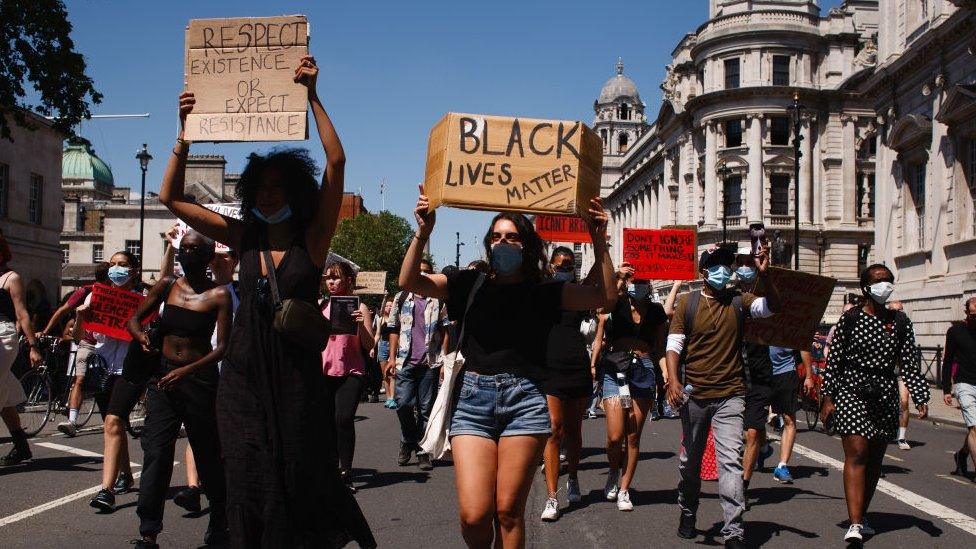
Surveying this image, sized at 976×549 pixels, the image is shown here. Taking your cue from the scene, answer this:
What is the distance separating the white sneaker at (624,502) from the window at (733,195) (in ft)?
203

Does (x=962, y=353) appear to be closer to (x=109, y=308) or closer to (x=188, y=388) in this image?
(x=188, y=388)

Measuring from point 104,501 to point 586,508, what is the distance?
3.71m

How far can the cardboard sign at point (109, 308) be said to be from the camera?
34.2ft

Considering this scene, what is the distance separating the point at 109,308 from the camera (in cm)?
1052

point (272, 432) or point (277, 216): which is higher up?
point (277, 216)

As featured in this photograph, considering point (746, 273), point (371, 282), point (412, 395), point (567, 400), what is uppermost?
point (371, 282)

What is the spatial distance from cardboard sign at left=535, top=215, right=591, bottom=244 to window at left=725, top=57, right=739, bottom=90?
5981cm

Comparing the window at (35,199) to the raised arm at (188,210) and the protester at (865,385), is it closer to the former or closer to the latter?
the protester at (865,385)

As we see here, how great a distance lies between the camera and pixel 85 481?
9.32m

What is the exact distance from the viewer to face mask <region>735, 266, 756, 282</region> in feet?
27.8

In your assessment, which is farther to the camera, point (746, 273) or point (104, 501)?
point (746, 273)

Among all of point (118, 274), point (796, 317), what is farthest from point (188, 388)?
point (796, 317)

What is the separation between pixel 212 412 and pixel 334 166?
8.60 ft

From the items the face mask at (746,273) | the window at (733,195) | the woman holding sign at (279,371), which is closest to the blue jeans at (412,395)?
the face mask at (746,273)
